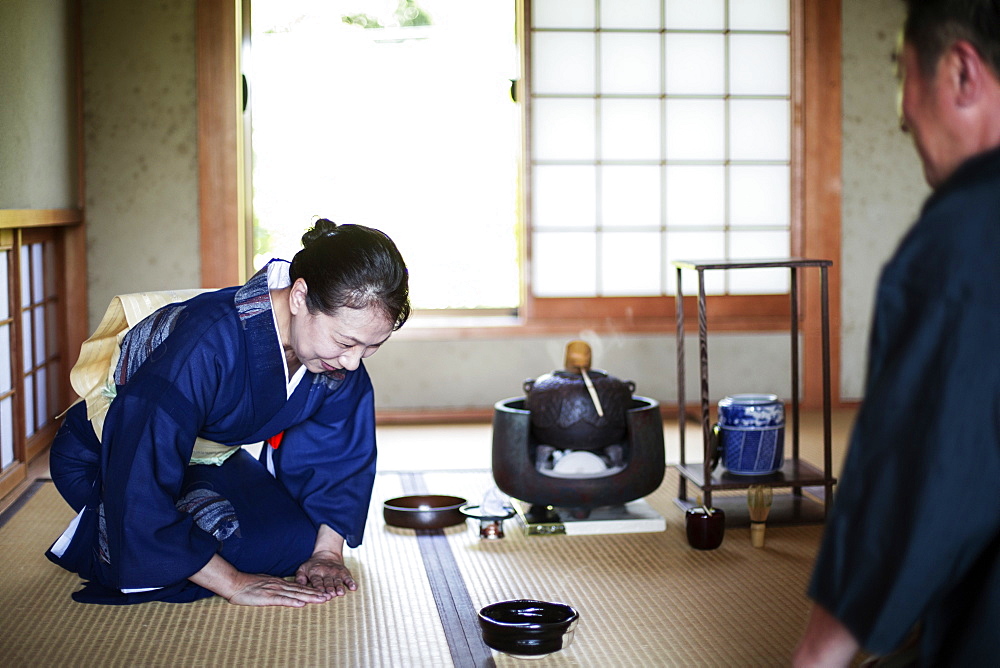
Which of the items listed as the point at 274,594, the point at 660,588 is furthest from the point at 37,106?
the point at 660,588

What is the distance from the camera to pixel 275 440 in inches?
107

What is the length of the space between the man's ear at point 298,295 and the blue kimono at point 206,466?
0.09 m

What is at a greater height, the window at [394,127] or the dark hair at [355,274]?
the window at [394,127]

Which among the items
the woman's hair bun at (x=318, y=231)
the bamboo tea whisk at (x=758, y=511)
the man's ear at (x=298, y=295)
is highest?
the woman's hair bun at (x=318, y=231)

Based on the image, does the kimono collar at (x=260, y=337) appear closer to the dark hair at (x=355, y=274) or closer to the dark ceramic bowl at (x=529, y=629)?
the dark hair at (x=355, y=274)

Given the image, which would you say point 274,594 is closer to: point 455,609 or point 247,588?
point 247,588

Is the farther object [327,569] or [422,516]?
[422,516]

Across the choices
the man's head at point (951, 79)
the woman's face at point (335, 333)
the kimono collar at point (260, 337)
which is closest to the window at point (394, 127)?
the kimono collar at point (260, 337)

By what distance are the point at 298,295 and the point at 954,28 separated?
158 centimetres

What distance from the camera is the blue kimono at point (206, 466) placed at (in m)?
2.26

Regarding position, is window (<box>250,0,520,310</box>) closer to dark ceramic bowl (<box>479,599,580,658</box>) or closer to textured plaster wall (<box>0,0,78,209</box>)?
textured plaster wall (<box>0,0,78,209</box>)

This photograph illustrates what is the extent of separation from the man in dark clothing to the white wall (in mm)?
3975

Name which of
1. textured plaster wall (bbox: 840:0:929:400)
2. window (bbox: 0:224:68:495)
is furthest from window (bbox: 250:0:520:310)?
window (bbox: 0:224:68:495)

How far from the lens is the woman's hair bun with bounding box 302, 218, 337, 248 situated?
7.70 feet
